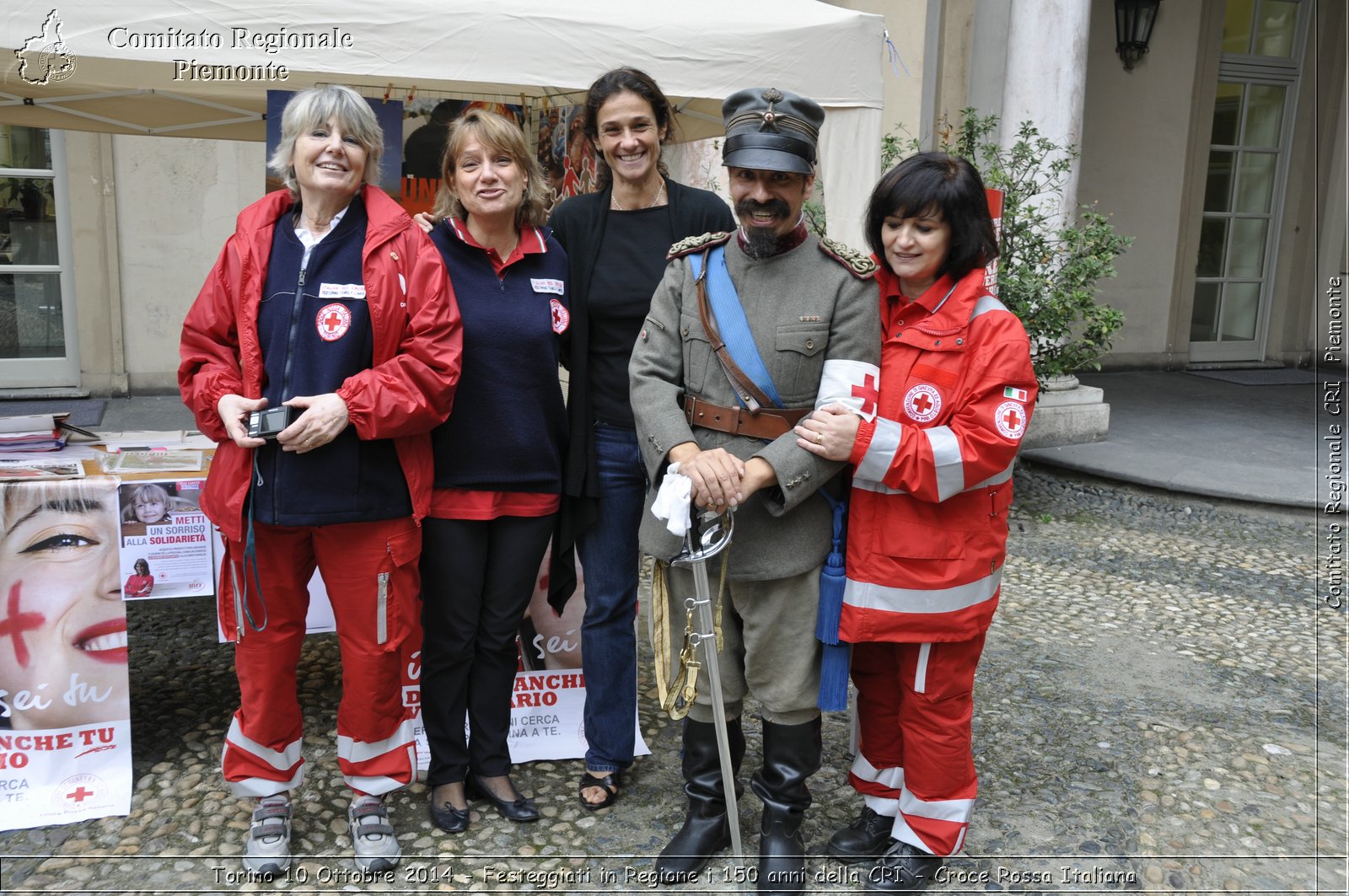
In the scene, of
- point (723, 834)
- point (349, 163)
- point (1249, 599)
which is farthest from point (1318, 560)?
point (349, 163)

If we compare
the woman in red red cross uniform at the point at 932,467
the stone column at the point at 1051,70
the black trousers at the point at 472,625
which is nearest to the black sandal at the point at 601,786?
the black trousers at the point at 472,625

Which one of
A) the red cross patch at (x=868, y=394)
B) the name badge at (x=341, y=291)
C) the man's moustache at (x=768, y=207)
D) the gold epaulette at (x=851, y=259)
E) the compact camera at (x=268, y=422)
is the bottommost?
the compact camera at (x=268, y=422)

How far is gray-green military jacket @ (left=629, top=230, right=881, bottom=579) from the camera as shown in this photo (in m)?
2.51

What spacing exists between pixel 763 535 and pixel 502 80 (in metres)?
1.91

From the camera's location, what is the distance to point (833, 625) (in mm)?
2609

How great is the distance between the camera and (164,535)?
3.31 meters

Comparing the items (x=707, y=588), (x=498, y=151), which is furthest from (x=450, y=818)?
(x=498, y=151)

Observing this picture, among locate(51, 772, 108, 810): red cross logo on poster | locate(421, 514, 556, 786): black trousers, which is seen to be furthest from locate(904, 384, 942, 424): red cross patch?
locate(51, 772, 108, 810): red cross logo on poster

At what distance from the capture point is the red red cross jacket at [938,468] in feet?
8.00

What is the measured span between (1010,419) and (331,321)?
5.26ft

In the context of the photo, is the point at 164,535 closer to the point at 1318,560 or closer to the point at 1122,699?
the point at 1122,699

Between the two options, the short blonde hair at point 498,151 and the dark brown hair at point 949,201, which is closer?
the dark brown hair at point 949,201

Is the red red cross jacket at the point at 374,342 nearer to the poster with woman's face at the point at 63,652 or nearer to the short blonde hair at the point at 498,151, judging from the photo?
the short blonde hair at the point at 498,151

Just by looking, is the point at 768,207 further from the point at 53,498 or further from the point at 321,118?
the point at 53,498
